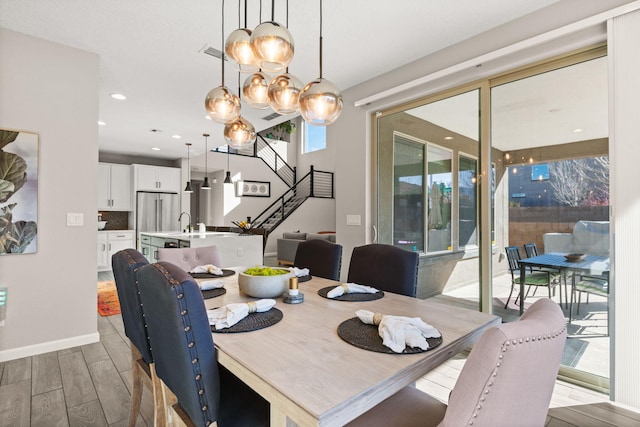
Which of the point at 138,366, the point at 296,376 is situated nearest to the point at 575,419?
the point at 296,376

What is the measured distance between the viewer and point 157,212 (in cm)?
756

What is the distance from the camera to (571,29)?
2.21 m

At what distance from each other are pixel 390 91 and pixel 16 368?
385cm

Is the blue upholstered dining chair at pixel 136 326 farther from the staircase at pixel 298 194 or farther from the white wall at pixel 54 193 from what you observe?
the staircase at pixel 298 194

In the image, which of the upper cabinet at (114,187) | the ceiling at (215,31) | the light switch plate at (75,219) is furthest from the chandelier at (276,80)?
the upper cabinet at (114,187)

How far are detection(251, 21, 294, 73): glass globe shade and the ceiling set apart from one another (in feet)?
3.20

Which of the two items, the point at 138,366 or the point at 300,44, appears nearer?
the point at 138,366

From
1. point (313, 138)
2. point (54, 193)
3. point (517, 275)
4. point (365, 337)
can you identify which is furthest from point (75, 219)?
point (313, 138)

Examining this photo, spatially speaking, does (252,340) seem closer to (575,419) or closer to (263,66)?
(263,66)

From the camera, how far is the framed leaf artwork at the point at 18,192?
2637 mm

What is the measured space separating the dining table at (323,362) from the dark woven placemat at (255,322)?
0.06ft

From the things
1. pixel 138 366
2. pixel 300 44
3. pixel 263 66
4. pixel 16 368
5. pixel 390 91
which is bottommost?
pixel 16 368

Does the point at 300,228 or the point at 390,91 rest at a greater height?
the point at 390,91

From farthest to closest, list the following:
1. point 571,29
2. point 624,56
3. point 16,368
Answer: point 16,368 < point 571,29 < point 624,56
